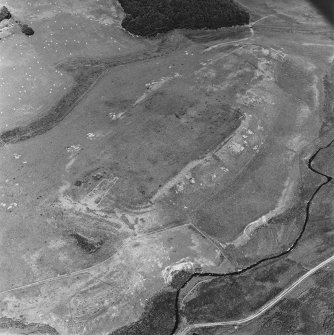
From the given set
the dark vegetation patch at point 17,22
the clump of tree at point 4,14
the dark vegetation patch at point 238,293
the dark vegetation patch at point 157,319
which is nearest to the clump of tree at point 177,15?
the dark vegetation patch at point 17,22

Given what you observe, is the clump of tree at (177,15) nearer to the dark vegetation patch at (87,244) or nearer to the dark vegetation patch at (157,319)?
the dark vegetation patch at (87,244)

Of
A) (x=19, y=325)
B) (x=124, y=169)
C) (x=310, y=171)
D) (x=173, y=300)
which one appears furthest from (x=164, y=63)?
(x=19, y=325)

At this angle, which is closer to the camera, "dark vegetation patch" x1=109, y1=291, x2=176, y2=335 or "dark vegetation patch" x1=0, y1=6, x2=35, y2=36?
"dark vegetation patch" x1=109, y1=291, x2=176, y2=335

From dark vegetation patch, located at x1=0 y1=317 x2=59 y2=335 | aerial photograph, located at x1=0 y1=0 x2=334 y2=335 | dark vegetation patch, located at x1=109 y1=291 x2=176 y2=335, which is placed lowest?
dark vegetation patch, located at x1=0 y1=317 x2=59 y2=335

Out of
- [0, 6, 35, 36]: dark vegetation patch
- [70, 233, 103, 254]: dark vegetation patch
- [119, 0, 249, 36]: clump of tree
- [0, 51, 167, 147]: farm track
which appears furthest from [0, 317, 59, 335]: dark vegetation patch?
[119, 0, 249, 36]: clump of tree

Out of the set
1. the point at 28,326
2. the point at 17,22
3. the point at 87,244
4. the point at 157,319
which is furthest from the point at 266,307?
the point at 17,22

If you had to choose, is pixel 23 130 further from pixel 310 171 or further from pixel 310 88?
pixel 310 88

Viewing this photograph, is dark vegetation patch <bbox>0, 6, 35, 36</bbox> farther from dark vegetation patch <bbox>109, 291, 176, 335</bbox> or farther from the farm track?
dark vegetation patch <bbox>109, 291, 176, 335</bbox>
